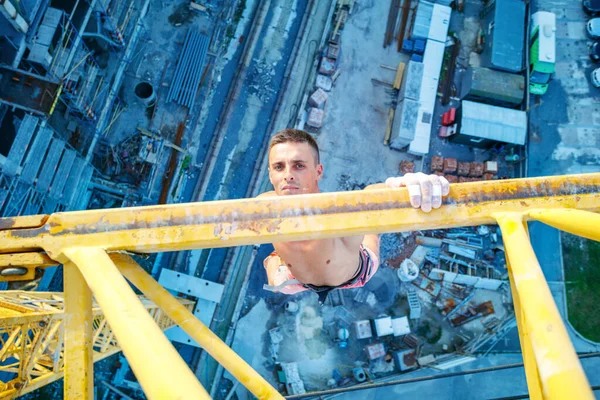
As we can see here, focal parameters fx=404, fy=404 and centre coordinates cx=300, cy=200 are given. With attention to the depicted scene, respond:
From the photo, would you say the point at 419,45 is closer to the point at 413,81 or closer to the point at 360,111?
the point at 413,81

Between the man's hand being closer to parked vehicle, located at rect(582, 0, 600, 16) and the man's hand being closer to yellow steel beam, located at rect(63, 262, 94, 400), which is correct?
yellow steel beam, located at rect(63, 262, 94, 400)

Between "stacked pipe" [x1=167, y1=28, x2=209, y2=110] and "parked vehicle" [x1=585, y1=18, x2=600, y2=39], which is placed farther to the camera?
"parked vehicle" [x1=585, y1=18, x2=600, y2=39]

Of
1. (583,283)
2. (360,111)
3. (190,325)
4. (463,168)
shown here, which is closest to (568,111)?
(463,168)

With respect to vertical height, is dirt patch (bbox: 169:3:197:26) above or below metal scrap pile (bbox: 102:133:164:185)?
above

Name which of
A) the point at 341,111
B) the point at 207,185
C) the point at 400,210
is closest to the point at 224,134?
the point at 207,185

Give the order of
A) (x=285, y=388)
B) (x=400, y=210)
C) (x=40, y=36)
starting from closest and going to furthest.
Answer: (x=400, y=210) < (x=40, y=36) < (x=285, y=388)

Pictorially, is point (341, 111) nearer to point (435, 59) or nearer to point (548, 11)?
point (435, 59)

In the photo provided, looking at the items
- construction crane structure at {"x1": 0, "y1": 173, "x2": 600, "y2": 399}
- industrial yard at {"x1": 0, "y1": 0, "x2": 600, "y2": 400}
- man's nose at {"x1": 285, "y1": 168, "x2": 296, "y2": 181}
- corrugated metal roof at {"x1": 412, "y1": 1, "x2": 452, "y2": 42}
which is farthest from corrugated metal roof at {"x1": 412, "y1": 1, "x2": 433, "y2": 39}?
construction crane structure at {"x1": 0, "y1": 173, "x2": 600, "y2": 399}
